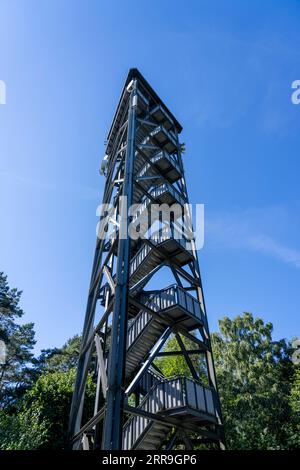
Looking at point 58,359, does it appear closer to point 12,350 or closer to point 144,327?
point 12,350

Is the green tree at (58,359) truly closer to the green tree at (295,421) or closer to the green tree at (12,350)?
the green tree at (12,350)

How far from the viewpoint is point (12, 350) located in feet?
112

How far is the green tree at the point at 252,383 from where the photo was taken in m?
23.7

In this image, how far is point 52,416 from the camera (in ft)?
59.3

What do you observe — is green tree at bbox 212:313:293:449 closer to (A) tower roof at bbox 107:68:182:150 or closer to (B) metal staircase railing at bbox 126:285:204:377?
(B) metal staircase railing at bbox 126:285:204:377

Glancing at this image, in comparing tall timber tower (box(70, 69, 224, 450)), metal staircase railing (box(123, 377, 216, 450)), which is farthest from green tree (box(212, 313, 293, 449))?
metal staircase railing (box(123, 377, 216, 450))

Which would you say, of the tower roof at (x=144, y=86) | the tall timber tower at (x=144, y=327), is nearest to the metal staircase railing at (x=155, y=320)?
the tall timber tower at (x=144, y=327)

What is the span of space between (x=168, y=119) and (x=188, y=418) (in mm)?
21287

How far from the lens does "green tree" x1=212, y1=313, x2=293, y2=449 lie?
A: 77.8 feet

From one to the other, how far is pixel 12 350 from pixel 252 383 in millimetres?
26470

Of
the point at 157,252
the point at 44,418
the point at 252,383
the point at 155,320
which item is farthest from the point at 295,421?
the point at 157,252

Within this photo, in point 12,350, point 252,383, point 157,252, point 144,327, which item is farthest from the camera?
point 12,350
